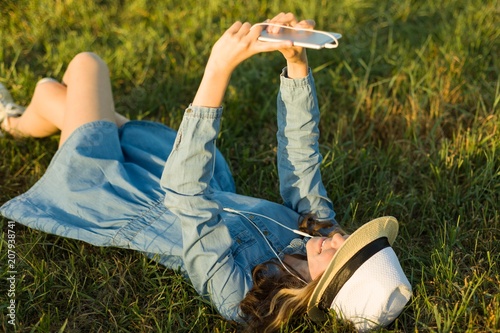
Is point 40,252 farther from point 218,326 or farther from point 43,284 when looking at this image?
point 218,326

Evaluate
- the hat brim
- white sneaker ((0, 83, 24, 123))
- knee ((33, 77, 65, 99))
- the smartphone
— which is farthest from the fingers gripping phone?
white sneaker ((0, 83, 24, 123))

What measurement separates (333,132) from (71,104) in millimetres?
1384

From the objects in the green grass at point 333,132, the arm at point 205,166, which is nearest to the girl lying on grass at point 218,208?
the arm at point 205,166

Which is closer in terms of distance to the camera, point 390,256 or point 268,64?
point 390,256

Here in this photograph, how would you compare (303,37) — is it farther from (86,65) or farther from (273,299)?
(86,65)

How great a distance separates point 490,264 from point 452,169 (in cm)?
72

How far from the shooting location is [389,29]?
179 inches

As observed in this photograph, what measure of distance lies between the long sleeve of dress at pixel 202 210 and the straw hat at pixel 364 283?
32 cm

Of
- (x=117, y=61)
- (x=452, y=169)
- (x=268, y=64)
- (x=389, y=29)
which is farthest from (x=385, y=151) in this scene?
(x=117, y=61)

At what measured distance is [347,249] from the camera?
2.34 m

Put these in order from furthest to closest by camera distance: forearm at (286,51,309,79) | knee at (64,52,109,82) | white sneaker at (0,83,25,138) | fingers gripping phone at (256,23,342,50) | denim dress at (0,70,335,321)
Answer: white sneaker at (0,83,25,138)
knee at (64,52,109,82)
forearm at (286,51,309,79)
denim dress at (0,70,335,321)
fingers gripping phone at (256,23,342,50)

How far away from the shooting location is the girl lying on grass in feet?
7.75

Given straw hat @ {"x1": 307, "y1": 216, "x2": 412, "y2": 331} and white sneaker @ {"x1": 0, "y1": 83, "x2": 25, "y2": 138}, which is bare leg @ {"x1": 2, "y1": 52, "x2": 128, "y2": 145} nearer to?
white sneaker @ {"x1": 0, "y1": 83, "x2": 25, "y2": 138}

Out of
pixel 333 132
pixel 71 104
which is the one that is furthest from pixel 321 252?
pixel 71 104
